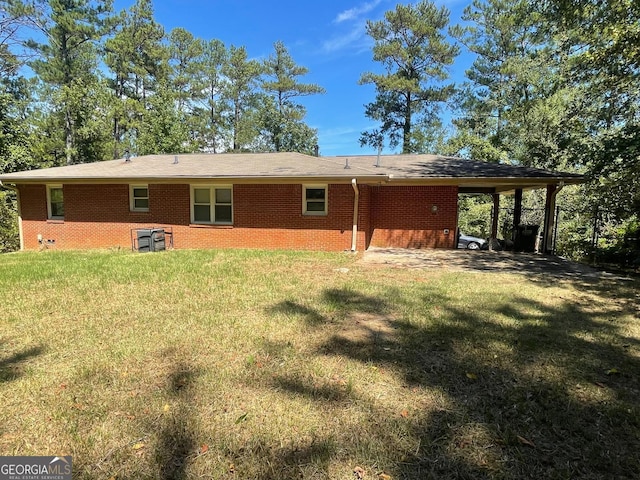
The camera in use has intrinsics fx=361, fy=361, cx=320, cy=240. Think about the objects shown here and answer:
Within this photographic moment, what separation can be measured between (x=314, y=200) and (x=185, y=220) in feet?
14.1

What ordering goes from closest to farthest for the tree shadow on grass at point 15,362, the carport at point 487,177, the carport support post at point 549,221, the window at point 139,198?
1. the tree shadow on grass at point 15,362
2. the carport at point 487,177
3. the carport support post at point 549,221
4. the window at point 139,198

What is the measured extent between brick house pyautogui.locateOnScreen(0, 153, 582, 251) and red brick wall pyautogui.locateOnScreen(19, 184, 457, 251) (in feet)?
0.10

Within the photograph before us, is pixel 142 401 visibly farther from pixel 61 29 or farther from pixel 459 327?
pixel 61 29

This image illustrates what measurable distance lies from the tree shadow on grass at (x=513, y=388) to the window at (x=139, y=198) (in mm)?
9569

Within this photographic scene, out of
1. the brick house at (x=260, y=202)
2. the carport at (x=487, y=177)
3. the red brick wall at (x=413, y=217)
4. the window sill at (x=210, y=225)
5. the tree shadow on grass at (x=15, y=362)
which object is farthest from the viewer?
the red brick wall at (x=413, y=217)

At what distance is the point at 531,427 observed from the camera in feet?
8.07

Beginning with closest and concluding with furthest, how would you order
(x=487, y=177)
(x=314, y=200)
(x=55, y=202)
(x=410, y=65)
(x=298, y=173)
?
(x=298, y=173) → (x=487, y=177) → (x=314, y=200) → (x=55, y=202) → (x=410, y=65)

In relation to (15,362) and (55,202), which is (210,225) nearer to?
(55,202)

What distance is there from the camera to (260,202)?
11.2m

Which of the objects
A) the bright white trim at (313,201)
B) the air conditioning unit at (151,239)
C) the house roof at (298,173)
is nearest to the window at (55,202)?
the house roof at (298,173)

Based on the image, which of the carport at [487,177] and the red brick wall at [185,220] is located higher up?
the carport at [487,177]

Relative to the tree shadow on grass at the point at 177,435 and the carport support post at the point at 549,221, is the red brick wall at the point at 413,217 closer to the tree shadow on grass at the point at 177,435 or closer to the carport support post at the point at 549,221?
the carport support post at the point at 549,221

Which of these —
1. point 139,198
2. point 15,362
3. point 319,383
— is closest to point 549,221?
point 319,383

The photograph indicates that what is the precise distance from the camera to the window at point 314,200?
10.8 metres
